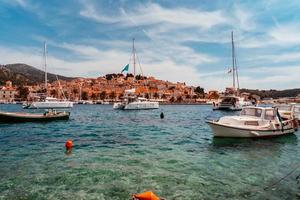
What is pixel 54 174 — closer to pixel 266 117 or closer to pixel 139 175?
pixel 139 175

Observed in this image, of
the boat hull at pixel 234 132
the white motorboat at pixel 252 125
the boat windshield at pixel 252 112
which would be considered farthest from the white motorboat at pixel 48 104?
the boat hull at pixel 234 132

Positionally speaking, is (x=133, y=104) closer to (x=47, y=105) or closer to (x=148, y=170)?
(x=47, y=105)

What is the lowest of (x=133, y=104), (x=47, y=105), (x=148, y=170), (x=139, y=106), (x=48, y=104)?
(x=148, y=170)

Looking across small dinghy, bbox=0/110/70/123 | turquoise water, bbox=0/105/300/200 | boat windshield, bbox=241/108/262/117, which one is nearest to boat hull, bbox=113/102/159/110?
small dinghy, bbox=0/110/70/123

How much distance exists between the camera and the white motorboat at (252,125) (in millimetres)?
26000

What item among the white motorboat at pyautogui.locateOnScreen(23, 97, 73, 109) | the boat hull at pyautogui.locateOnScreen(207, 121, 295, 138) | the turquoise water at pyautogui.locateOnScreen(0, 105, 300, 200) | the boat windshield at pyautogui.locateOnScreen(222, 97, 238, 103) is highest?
the boat windshield at pyautogui.locateOnScreen(222, 97, 238, 103)

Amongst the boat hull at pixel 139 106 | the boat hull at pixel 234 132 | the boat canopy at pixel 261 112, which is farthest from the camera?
the boat hull at pixel 139 106

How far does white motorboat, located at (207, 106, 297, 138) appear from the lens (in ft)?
85.3

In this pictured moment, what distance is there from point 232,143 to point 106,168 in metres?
13.2

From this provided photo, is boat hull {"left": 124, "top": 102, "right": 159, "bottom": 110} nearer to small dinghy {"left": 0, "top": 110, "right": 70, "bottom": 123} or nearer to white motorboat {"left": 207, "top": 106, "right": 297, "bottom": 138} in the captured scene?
small dinghy {"left": 0, "top": 110, "right": 70, "bottom": 123}

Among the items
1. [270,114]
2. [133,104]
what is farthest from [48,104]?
[270,114]

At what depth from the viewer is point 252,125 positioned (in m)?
26.9

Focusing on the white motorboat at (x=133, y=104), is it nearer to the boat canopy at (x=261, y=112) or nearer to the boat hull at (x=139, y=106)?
the boat hull at (x=139, y=106)

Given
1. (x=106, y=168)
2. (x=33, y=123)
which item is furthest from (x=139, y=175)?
(x=33, y=123)
